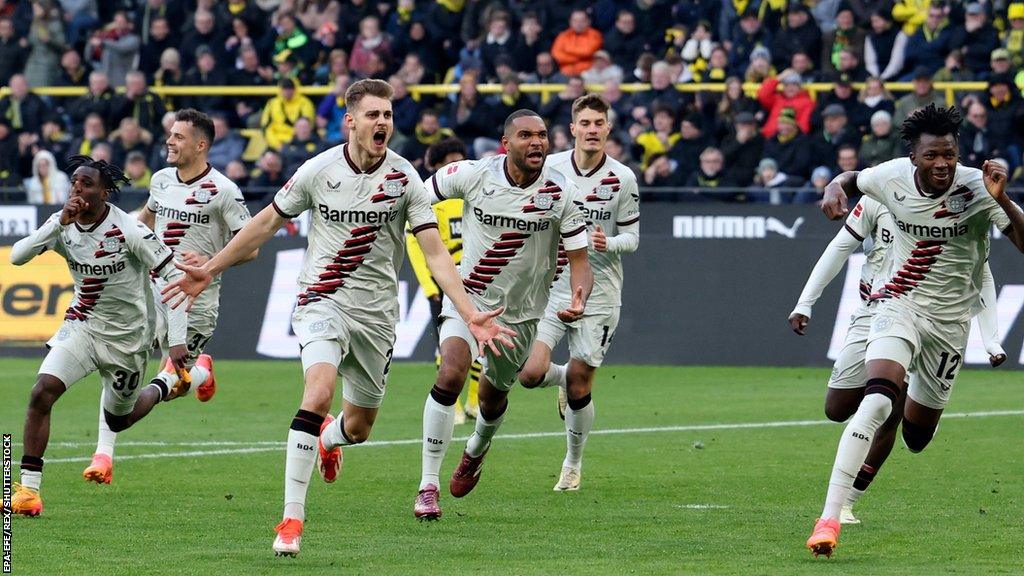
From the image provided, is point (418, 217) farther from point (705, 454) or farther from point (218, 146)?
point (218, 146)

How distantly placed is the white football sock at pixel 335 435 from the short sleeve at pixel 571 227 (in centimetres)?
168

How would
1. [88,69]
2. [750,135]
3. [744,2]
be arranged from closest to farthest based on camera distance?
[750,135]
[744,2]
[88,69]

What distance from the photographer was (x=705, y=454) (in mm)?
13461

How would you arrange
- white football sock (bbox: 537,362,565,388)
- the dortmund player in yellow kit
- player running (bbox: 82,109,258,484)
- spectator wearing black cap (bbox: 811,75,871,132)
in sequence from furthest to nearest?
spectator wearing black cap (bbox: 811,75,871,132) → the dortmund player in yellow kit → player running (bbox: 82,109,258,484) → white football sock (bbox: 537,362,565,388)

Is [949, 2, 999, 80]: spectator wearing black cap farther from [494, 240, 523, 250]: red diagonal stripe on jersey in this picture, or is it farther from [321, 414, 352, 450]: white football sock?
[321, 414, 352, 450]: white football sock

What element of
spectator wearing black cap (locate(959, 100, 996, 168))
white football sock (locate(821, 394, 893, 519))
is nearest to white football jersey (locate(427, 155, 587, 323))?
white football sock (locate(821, 394, 893, 519))

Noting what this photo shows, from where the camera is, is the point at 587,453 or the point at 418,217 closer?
the point at 418,217

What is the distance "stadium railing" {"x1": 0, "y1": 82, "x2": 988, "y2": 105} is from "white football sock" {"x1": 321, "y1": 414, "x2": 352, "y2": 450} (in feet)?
46.8

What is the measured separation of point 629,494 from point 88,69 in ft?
67.4

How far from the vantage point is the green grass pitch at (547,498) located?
865 cm

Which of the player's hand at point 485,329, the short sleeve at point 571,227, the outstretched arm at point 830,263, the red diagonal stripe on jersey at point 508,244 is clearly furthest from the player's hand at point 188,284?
the outstretched arm at point 830,263

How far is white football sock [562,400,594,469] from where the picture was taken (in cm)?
1173

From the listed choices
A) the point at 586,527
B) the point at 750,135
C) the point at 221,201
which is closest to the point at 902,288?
the point at 586,527

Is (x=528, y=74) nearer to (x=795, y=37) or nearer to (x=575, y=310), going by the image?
(x=795, y=37)
